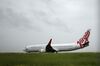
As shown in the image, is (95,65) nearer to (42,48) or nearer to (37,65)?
(37,65)

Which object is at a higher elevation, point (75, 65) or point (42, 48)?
point (42, 48)

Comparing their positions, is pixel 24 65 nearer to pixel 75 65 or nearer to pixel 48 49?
pixel 75 65

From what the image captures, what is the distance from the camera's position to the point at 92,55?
461cm

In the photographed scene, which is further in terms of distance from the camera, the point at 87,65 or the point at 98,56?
the point at 98,56

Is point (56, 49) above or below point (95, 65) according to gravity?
above

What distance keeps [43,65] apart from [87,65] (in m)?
0.57

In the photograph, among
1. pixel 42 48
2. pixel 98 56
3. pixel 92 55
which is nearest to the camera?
pixel 98 56

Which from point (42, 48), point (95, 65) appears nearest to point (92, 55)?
point (95, 65)

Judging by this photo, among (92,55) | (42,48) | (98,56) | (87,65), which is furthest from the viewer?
(42,48)

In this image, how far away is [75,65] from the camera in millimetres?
3248

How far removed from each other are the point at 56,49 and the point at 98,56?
642 cm

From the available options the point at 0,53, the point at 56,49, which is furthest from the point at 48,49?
the point at 0,53

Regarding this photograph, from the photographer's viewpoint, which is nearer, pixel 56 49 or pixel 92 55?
pixel 92 55

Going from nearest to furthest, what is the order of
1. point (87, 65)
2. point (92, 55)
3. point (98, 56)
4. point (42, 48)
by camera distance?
point (87, 65)
point (98, 56)
point (92, 55)
point (42, 48)
